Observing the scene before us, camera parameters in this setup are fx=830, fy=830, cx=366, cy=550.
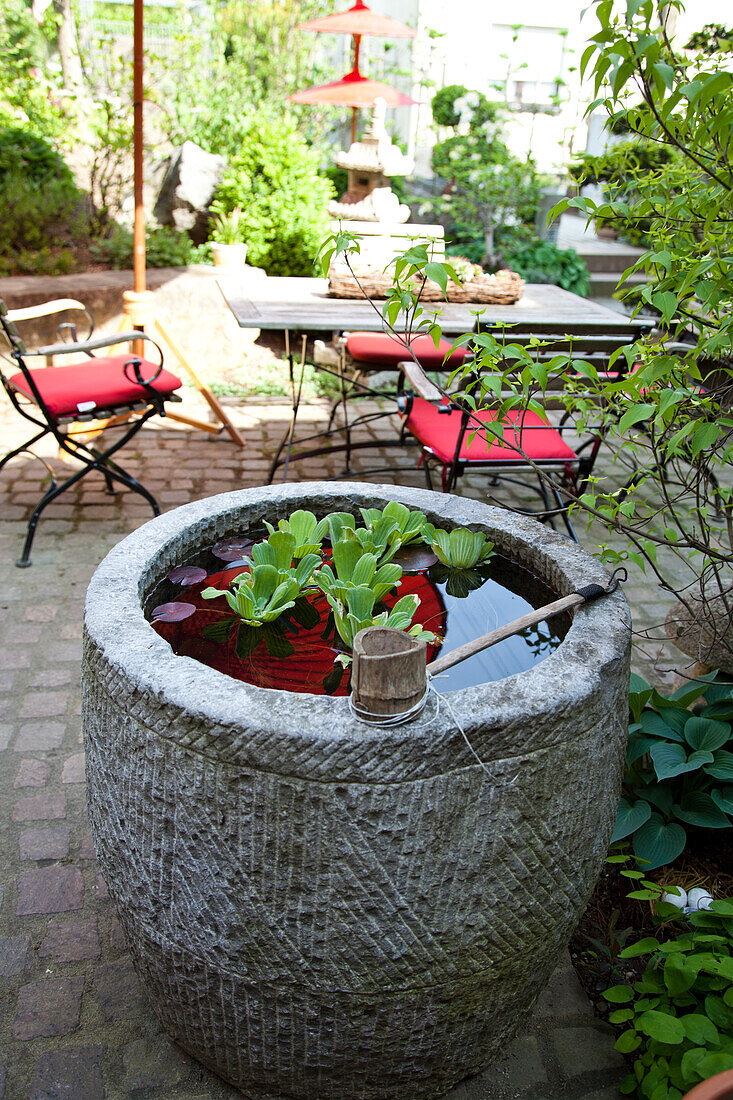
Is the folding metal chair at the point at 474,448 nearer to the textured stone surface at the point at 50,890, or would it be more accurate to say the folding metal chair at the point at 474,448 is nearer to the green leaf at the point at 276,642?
the green leaf at the point at 276,642

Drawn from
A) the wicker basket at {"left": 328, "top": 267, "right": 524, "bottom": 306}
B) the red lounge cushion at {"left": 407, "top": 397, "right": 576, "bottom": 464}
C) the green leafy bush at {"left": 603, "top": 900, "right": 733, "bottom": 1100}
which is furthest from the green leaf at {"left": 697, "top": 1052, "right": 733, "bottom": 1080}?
the wicker basket at {"left": 328, "top": 267, "right": 524, "bottom": 306}

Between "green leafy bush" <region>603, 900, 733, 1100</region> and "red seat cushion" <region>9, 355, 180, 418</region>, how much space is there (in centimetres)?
310

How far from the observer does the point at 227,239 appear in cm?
732

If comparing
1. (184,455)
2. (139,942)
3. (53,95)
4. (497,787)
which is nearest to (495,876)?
(497,787)

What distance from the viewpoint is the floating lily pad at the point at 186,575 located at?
1972 millimetres

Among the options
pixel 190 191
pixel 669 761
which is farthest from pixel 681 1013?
pixel 190 191

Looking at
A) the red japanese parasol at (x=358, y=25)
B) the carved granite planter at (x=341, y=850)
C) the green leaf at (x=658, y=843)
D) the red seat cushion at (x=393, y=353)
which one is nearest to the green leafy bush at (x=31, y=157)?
the red japanese parasol at (x=358, y=25)

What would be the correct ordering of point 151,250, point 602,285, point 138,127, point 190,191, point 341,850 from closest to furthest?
point 341,850
point 138,127
point 151,250
point 190,191
point 602,285

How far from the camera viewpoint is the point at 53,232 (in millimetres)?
7230

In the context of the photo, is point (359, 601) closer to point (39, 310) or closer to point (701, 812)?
point (701, 812)

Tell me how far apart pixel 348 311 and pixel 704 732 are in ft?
9.29

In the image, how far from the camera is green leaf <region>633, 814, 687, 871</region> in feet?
6.67

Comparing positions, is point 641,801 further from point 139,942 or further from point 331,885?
point 139,942

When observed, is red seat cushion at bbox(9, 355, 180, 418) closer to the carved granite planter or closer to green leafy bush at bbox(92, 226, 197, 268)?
the carved granite planter
